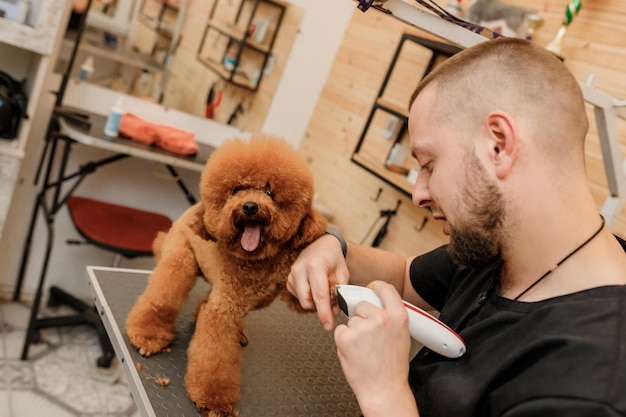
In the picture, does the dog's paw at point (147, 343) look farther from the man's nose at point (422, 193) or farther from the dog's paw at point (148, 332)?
the man's nose at point (422, 193)

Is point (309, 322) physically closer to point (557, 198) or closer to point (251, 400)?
point (251, 400)

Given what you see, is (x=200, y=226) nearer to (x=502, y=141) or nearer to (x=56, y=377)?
(x=502, y=141)

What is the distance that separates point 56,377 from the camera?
2221mm

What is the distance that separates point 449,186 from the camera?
0.92 metres

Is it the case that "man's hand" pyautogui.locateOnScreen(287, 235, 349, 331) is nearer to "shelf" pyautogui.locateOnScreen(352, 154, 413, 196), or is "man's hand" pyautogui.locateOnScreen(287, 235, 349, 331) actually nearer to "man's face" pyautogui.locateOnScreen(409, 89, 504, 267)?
"man's face" pyautogui.locateOnScreen(409, 89, 504, 267)

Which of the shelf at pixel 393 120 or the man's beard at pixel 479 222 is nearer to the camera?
the man's beard at pixel 479 222

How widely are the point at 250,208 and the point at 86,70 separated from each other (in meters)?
1.78

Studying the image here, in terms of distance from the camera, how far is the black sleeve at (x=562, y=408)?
0.64 metres

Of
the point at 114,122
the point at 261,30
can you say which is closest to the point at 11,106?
the point at 114,122

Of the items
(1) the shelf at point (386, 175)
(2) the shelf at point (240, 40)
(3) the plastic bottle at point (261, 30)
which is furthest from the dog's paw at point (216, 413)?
(3) the plastic bottle at point (261, 30)

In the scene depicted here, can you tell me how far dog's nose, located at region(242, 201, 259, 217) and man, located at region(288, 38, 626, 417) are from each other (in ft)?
0.51

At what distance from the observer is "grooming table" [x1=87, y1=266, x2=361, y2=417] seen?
104 cm

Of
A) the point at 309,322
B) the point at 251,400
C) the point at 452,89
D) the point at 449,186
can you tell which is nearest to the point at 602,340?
the point at 449,186

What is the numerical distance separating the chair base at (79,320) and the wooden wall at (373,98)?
4.29 feet
